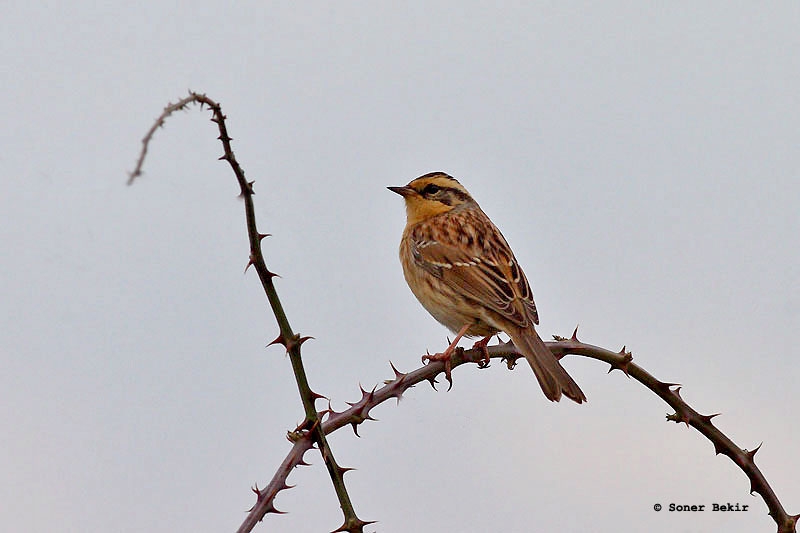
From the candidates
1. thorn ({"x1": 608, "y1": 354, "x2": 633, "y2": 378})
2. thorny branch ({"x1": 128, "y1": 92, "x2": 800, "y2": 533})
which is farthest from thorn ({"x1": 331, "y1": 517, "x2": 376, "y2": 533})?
thorn ({"x1": 608, "y1": 354, "x2": 633, "y2": 378})

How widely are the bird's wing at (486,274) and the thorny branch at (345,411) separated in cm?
187

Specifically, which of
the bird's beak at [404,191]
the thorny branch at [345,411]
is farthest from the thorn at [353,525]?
the bird's beak at [404,191]

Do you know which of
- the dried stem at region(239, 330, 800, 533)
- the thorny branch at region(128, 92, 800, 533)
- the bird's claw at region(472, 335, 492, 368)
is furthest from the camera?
the bird's claw at region(472, 335, 492, 368)

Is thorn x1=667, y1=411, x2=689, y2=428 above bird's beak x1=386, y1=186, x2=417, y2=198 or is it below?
below

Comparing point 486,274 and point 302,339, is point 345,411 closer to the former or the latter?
point 302,339

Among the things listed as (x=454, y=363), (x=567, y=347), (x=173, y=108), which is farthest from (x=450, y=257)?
(x=173, y=108)

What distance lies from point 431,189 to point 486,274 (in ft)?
3.72

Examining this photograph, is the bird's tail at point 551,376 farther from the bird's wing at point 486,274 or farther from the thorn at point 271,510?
the thorn at point 271,510

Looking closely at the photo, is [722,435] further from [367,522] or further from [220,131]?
[220,131]

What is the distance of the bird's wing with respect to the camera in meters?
5.91

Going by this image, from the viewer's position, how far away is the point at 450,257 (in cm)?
641

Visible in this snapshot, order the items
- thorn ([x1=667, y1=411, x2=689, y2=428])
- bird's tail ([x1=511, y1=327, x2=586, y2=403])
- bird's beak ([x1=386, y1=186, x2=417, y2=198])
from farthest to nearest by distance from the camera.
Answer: bird's beak ([x1=386, y1=186, x2=417, y2=198]) < bird's tail ([x1=511, y1=327, x2=586, y2=403]) < thorn ([x1=667, y1=411, x2=689, y2=428])

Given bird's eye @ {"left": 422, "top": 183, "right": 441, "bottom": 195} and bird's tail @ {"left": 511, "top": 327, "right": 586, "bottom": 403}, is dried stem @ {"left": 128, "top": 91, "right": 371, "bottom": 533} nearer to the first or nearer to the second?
bird's tail @ {"left": 511, "top": 327, "right": 586, "bottom": 403}

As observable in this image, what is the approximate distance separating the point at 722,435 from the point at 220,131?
90.7 inches
